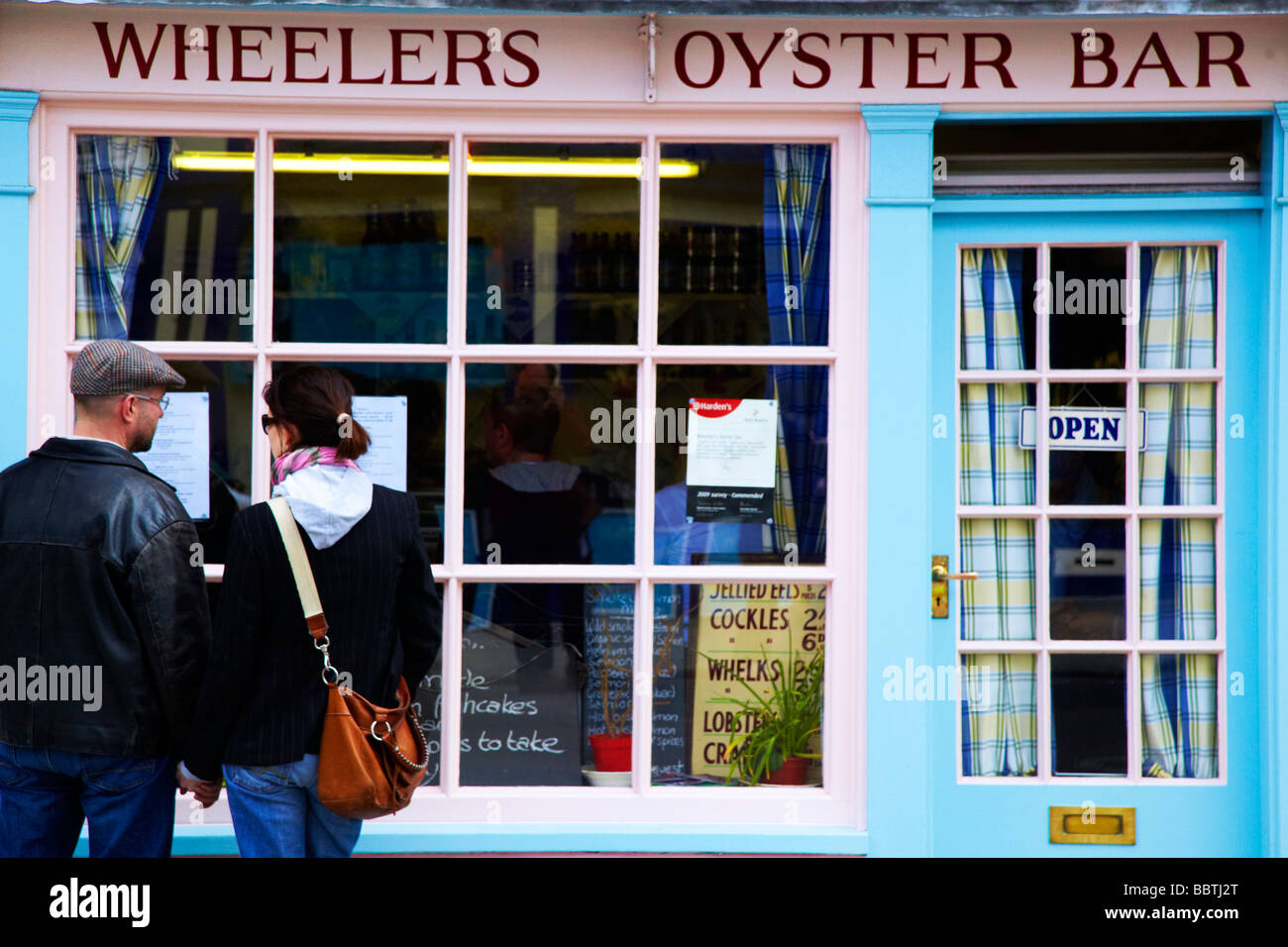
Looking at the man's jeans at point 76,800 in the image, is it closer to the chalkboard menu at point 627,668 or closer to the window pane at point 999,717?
the chalkboard menu at point 627,668

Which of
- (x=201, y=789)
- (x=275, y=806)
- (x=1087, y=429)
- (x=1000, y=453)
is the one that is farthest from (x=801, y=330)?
(x=201, y=789)

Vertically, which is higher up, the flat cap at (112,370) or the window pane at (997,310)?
the window pane at (997,310)

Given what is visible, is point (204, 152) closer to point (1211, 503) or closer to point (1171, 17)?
point (1171, 17)

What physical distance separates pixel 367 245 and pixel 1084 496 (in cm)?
253

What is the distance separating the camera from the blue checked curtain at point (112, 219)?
405 cm

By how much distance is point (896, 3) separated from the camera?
3.75 metres

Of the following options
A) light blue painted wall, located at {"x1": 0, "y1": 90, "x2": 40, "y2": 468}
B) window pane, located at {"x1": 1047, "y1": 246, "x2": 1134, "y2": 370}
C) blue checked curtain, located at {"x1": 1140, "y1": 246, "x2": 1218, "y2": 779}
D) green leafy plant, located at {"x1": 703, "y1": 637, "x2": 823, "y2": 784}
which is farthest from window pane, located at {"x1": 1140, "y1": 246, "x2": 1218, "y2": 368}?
light blue painted wall, located at {"x1": 0, "y1": 90, "x2": 40, "y2": 468}

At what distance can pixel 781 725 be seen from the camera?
4148 millimetres

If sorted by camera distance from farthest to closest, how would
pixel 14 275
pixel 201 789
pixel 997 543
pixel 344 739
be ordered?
pixel 997 543
pixel 14 275
pixel 201 789
pixel 344 739

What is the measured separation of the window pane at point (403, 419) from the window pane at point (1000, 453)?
68.9 inches

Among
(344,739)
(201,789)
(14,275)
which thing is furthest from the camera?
(14,275)

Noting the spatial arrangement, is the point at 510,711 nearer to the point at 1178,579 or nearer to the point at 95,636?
the point at 95,636

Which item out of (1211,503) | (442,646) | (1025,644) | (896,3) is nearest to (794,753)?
(1025,644)

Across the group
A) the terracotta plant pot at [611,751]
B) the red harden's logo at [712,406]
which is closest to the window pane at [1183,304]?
the red harden's logo at [712,406]
